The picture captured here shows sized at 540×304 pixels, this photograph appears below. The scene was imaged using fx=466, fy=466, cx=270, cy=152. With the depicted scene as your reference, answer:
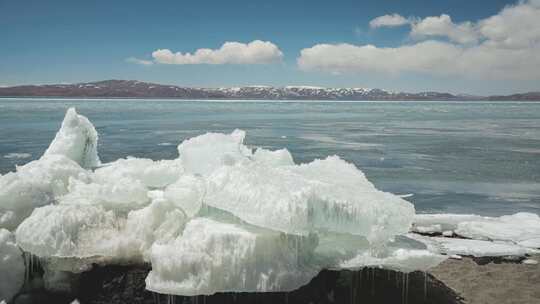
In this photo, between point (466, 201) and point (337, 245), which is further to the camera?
point (466, 201)

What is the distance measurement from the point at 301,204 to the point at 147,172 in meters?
2.76

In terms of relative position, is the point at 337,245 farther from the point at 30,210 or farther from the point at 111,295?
the point at 30,210

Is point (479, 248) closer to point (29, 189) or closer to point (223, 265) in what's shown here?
point (223, 265)

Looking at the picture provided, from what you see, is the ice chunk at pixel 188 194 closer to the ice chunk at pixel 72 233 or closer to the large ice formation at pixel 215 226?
the large ice formation at pixel 215 226

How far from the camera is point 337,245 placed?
518 centimetres

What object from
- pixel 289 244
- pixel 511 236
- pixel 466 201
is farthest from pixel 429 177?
pixel 289 244

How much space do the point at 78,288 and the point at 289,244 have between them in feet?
7.80

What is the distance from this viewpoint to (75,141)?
7648 mm

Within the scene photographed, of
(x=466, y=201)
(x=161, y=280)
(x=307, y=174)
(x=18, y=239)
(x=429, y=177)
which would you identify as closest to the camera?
(x=161, y=280)

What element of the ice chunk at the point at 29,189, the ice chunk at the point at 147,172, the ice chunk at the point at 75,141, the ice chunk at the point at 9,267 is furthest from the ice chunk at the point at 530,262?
the ice chunk at the point at 75,141

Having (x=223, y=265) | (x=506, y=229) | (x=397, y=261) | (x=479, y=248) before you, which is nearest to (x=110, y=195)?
(x=223, y=265)

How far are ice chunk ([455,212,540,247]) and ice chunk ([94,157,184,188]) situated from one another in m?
4.76

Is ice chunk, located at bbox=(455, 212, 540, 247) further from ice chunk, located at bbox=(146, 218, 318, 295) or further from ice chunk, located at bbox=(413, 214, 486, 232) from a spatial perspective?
ice chunk, located at bbox=(146, 218, 318, 295)

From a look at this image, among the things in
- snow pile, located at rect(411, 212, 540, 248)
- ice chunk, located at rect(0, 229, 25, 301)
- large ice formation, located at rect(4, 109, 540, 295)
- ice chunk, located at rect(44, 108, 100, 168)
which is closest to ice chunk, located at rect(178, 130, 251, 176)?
large ice formation, located at rect(4, 109, 540, 295)
